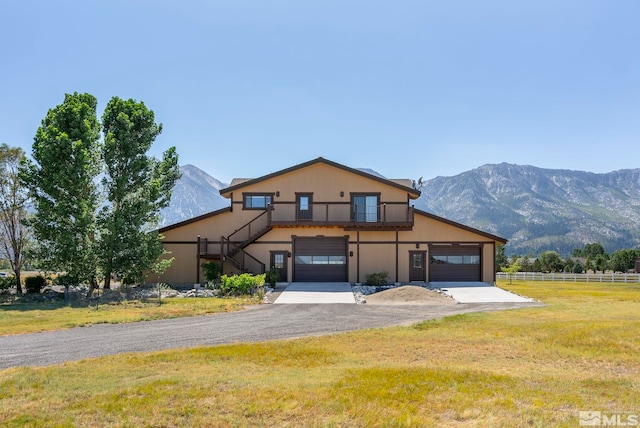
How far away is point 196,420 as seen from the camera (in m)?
6.29

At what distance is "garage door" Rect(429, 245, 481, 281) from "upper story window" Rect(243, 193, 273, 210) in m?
11.2

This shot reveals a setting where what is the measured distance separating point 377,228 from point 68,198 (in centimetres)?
1761

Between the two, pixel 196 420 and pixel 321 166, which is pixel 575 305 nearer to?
pixel 321 166

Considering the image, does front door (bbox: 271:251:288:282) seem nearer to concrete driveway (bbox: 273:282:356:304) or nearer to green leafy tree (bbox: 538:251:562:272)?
concrete driveway (bbox: 273:282:356:304)

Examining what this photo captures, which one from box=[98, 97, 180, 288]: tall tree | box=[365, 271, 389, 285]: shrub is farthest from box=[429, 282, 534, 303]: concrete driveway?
box=[98, 97, 180, 288]: tall tree

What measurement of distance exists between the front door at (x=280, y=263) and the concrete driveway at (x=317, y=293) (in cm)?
136

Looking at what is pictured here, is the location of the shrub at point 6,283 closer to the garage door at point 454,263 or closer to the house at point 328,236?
the house at point 328,236

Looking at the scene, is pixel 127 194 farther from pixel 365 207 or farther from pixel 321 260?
pixel 365 207

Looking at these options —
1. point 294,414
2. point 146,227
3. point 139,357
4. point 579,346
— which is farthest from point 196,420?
A: point 146,227

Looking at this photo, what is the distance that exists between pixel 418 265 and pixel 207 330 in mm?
18829

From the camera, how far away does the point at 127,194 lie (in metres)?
25.9

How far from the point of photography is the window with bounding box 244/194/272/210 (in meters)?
30.3

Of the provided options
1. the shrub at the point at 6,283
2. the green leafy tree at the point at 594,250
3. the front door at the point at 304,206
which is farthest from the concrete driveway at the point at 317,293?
the green leafy tree at the point at 594,250

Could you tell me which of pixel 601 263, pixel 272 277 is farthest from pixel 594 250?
pixel 272 277
